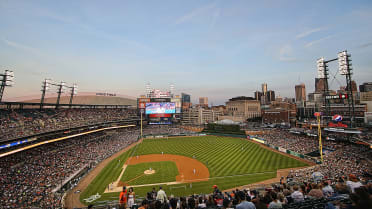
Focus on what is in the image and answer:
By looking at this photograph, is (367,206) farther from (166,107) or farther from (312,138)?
(166,107)

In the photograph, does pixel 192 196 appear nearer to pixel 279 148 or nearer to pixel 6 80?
pixel 279 148

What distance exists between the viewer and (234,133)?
52.2 metres

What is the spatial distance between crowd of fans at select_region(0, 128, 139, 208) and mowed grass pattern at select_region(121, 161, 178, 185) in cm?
701

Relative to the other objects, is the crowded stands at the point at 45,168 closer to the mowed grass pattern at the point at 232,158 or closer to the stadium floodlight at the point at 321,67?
the mowed grass pattern at the point at 232,158

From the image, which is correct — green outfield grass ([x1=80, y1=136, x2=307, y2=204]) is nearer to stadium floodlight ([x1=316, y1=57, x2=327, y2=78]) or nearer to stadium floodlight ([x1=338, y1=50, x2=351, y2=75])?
stadium floodlight ([x1=338, y1=50, x2=351, y2=75])

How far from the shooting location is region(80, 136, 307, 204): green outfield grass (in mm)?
19361

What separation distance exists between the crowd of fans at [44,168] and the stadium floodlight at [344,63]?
43.4 m

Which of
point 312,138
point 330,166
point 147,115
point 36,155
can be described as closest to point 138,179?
point 36,155

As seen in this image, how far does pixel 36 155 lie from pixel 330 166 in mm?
41017

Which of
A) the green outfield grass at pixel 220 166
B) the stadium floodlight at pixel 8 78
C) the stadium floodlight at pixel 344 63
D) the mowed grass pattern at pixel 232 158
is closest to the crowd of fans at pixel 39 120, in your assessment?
the stadium floodlight at pixel 8 78

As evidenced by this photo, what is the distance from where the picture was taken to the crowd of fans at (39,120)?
24.6 meters

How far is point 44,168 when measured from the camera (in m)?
22.5

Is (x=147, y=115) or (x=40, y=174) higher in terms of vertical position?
(x=147, y=115)

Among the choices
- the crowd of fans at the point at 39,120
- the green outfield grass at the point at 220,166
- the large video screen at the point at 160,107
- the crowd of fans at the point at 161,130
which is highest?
the large video screen at the point at 160,107
